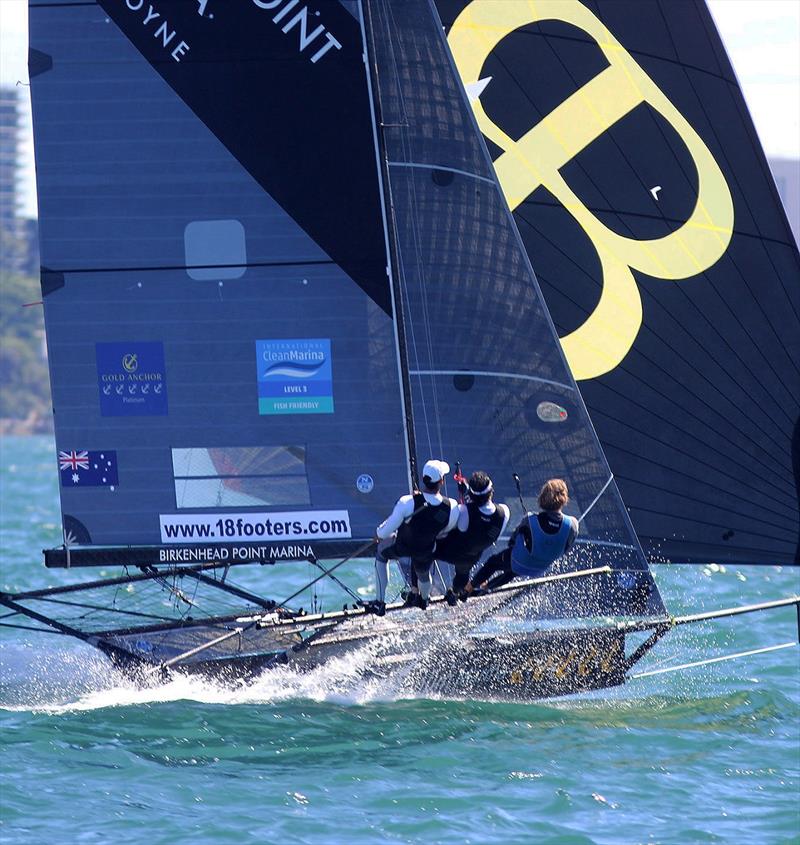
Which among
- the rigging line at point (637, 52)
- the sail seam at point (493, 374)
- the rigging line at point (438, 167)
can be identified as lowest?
the sail seam at point (493, 374)

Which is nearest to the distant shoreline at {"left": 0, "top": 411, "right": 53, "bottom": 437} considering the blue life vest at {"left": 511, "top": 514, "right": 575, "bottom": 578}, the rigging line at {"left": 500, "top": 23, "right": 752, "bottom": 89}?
the rigging line at {"left": 500, "top": 23, "right": 752, "bottom": 89}

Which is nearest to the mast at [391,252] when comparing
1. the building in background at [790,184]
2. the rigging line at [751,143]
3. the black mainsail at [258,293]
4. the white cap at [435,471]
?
the black mainsail at [258,293]

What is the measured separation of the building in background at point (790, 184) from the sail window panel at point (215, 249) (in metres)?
4.76

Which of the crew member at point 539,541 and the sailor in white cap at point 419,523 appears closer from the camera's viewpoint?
the sailor in white cap at point 419,523

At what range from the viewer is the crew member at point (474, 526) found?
765 cm

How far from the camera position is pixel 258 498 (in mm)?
8016

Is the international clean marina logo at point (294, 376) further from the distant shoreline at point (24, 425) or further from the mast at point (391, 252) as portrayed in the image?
the distant shoreline at point (24, 425)

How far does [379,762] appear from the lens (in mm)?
7016

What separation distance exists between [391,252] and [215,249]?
0.89 metres

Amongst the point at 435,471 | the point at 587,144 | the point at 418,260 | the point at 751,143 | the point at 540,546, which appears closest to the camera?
the point at 435,471

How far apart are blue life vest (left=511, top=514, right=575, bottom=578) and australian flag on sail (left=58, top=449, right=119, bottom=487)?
209cm

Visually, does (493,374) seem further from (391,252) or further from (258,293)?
(258,293)

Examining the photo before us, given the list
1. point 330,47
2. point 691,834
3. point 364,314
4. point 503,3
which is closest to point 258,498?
point 364,314

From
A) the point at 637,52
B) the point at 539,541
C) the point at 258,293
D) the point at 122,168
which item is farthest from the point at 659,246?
the point at 122,168
